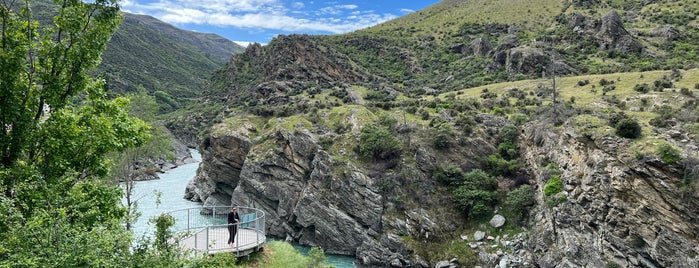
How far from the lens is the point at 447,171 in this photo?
46.0 metres

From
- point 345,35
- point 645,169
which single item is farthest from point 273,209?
point 345,35

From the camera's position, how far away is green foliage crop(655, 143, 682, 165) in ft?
92.7

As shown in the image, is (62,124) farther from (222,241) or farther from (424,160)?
(424,160)

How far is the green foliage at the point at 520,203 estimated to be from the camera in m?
40.4

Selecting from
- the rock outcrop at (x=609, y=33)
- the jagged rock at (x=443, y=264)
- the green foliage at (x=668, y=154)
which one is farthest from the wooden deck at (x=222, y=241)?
the rock outcrop at (x=609, y=33)

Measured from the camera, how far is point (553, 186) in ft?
121

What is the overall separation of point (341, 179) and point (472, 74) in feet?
160

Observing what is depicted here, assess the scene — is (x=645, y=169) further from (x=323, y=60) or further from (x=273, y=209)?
(x=323, y=60)

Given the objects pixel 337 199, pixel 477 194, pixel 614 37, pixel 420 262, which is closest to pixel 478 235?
pixel 477 194

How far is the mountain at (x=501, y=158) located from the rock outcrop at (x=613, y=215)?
0.33ft

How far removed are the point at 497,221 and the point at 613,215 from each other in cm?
1226

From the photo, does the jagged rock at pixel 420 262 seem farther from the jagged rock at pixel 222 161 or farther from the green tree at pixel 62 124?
the green tree at pixel 62 124

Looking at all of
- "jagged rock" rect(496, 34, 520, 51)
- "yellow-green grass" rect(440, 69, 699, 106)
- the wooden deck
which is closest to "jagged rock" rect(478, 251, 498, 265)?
"yellow-green grass" rect(440, 69, 699, 106)

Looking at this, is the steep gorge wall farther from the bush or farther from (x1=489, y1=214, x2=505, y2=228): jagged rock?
the bush
